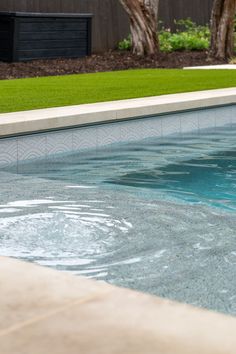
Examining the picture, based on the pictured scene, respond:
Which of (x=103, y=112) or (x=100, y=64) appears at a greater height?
(x=103, y=112)

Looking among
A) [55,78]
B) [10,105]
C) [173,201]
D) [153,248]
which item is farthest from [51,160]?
[55,78]

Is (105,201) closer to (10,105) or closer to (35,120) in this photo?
(35,120)

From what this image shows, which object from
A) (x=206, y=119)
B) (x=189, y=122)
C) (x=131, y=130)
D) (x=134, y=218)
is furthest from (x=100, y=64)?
(x=134, y=218)

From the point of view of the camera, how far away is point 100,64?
1374 centimetres

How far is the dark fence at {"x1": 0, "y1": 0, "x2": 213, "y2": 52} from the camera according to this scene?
1479 centimetres

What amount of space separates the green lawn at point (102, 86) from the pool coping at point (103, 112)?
0.59 m

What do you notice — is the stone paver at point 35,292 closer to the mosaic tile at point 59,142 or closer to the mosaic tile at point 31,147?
the mosaic tile at point 31,147

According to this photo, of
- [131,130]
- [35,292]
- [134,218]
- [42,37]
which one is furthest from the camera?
[42,37]

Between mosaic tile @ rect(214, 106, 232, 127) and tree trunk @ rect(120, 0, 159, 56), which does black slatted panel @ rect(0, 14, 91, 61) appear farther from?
mosaic tile @ rect(214, 106, 232, 127)

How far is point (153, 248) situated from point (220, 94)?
501 centimetres

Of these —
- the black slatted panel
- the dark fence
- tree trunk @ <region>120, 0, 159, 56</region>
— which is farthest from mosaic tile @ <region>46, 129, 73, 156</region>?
the dark fence

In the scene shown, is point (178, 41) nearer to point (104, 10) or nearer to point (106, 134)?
point (104, 10)

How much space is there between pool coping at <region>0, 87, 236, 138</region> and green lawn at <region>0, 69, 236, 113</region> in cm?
59

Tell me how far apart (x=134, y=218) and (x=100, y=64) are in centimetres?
930
